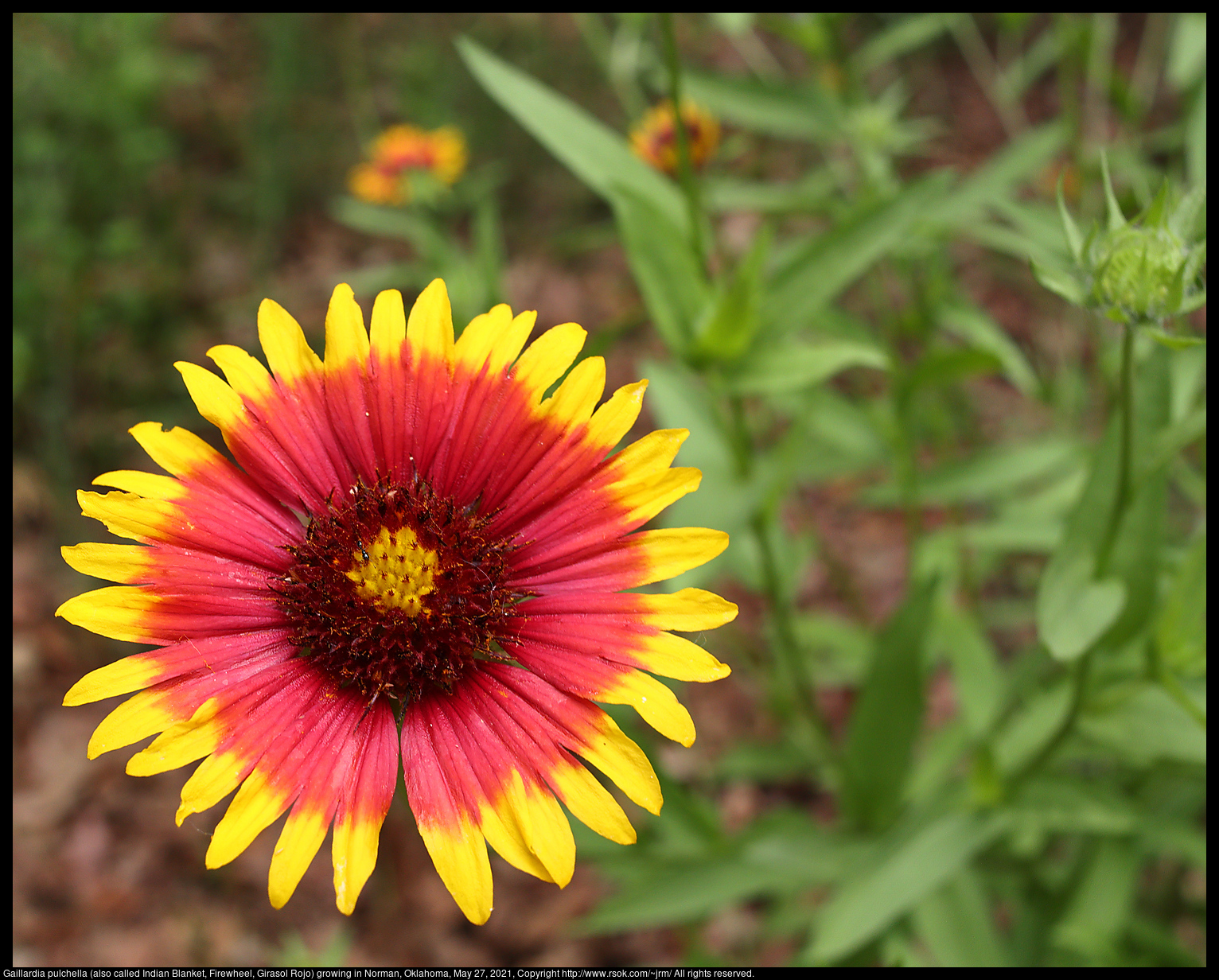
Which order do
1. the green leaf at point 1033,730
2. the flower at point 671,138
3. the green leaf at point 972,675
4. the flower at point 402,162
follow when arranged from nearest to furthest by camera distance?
the green leaf at point 1033,730
the green leaf at point 972,675
the flower at point 671,138
the flower at point 402,162

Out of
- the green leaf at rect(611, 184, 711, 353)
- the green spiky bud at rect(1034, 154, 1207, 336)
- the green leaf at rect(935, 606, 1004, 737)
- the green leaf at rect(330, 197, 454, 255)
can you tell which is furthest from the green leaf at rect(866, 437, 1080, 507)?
the green leaf at rect(330, 197, 454, 255)

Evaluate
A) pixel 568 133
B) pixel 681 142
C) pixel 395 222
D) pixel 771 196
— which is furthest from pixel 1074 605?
pixel 395 222

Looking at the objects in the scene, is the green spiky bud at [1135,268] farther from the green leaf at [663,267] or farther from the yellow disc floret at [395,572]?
the yellow disc floret at [395,572]

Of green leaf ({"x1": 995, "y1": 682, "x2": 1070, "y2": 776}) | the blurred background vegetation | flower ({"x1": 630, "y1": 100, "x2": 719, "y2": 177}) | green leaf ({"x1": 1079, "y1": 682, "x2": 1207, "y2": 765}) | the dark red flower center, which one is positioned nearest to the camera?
the dark red flower center

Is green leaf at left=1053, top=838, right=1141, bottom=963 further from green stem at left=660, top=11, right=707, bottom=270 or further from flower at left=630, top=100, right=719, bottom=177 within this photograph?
flower at left=630, top=100, right=719, bottom=177

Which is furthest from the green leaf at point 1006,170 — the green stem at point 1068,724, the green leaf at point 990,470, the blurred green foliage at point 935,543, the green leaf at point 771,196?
the green stem at point 1068,724

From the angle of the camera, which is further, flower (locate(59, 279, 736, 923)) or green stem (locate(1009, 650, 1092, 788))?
green stem (locate(1009, 650, 1092, 788))

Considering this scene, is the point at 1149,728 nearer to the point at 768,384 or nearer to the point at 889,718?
the point at 889,718
